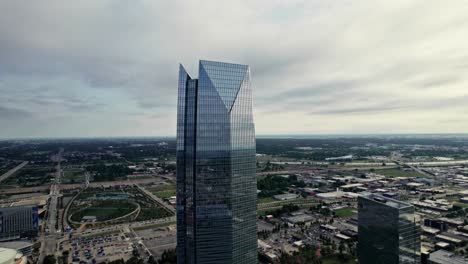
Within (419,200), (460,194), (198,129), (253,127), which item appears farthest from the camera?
(460,194)

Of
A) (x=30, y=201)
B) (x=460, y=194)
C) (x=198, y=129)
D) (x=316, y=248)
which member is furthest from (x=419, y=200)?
(x=30, y=201)

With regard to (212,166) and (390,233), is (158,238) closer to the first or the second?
(212,166)

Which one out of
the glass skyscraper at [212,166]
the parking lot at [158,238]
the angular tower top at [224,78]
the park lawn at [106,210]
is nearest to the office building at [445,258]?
the glass skyscraper at [212,166]

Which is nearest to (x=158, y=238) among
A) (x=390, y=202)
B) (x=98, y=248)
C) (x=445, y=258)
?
(x=98, y=248)

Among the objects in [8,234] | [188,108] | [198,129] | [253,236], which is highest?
[188,108]

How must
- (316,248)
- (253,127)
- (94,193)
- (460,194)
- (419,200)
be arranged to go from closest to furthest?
(253,127)
(316,248)
(419,200)
(460,194)
(94,193)

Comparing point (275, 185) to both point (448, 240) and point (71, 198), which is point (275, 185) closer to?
point (448, 240)

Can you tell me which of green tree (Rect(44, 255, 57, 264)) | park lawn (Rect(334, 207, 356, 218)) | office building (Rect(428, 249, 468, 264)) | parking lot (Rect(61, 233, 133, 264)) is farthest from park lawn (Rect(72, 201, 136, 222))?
office building (Rect(428, 249, 468, 264))
